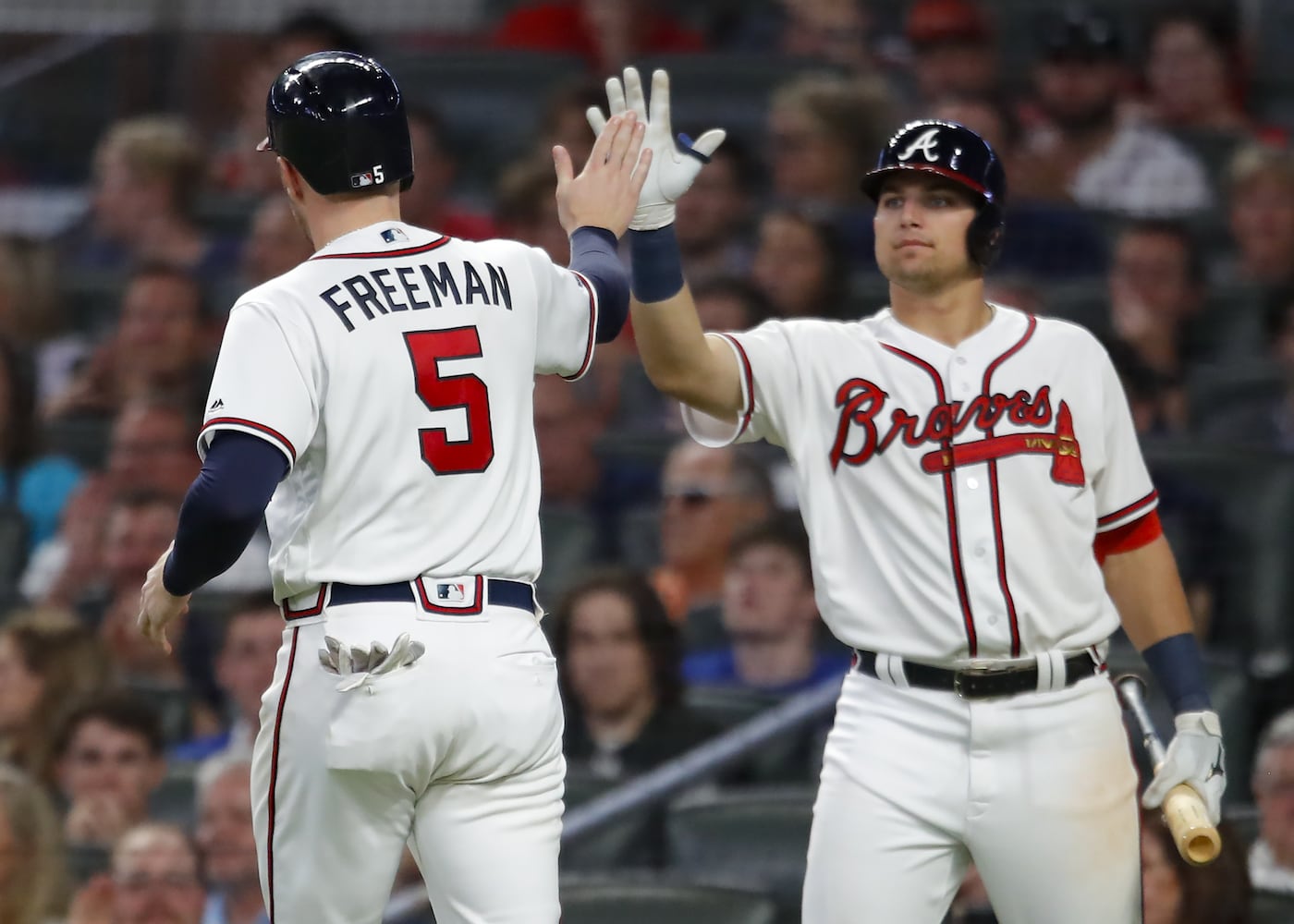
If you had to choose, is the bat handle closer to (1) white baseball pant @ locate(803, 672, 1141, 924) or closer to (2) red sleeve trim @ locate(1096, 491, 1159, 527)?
(1) white baseball pant @ locate(803, 672, 1141, 924)

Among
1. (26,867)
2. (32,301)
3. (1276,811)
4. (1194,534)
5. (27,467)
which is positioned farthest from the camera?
(32,301)

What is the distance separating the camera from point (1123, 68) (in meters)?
6.34

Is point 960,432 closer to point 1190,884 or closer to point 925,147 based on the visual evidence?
point 925,147

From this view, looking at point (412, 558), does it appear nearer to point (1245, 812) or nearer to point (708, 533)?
point (1245, 812)

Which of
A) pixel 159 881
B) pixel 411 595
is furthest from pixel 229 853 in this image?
pixel 411 595

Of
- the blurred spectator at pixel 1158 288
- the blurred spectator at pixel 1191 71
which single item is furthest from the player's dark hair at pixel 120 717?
the blurred spectator at pixel 1191 71

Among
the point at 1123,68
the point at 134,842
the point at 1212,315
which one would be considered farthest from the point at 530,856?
the point at 1123,68

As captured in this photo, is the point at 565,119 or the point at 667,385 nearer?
the point at 667,385

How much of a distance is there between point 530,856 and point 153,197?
185 inches

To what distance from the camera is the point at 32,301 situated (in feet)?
21.2

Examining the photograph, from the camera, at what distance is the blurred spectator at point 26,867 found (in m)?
4.11

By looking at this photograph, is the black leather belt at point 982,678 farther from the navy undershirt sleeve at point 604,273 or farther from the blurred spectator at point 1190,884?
the blurred spectator at point 1190,884

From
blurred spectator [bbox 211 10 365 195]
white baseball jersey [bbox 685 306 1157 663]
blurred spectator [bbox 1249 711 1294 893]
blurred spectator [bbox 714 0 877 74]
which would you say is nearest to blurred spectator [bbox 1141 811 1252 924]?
blurred spectator [bbox 1249 711 1294 893]

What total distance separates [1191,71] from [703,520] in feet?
7.94
